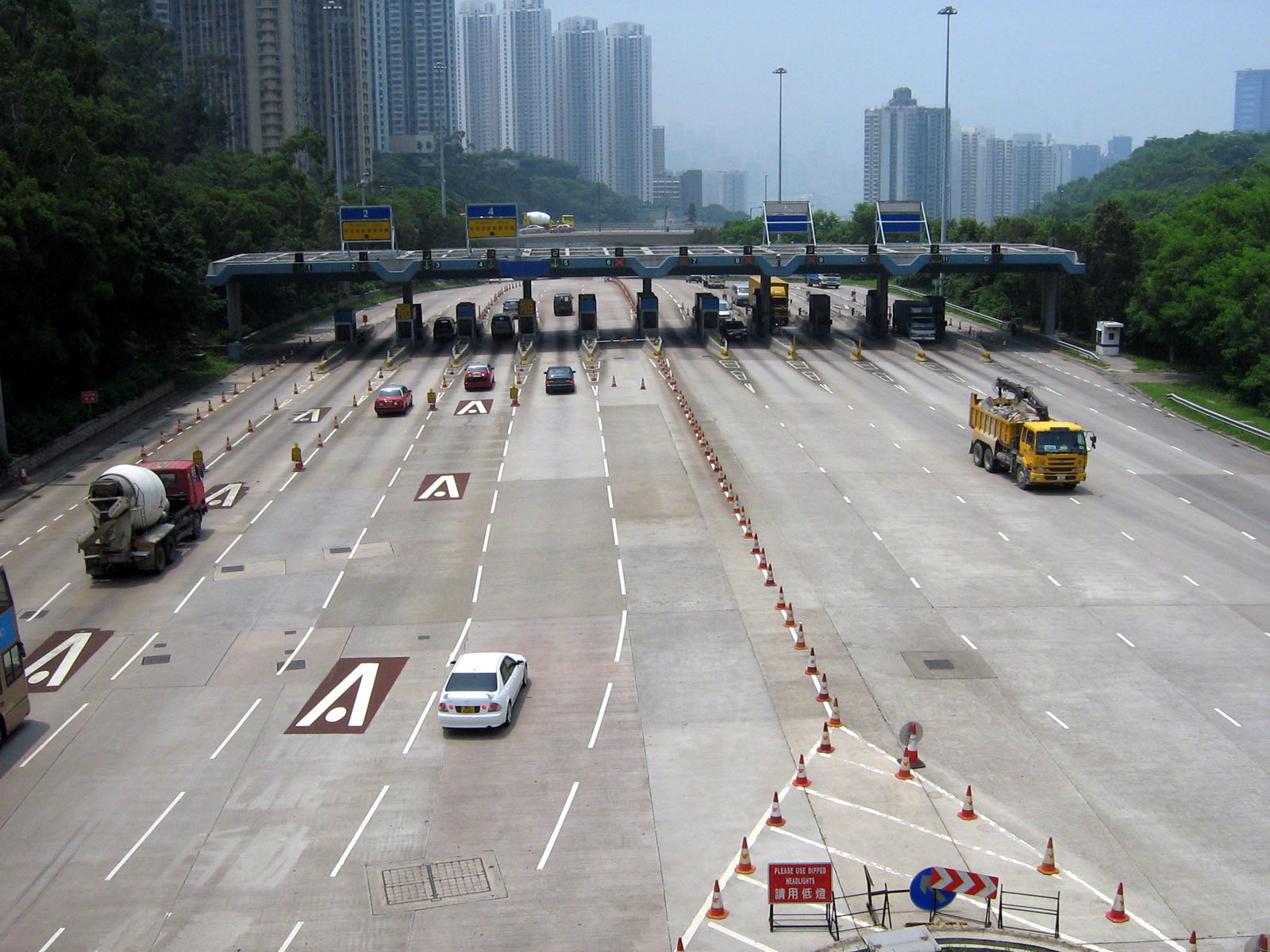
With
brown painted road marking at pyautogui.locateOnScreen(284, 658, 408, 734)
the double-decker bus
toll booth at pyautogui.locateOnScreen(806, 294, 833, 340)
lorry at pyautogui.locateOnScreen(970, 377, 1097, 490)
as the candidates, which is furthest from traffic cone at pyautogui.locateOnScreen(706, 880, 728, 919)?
toll booth at pyautogui.locateOnScreen(806, 294, 833, 340)

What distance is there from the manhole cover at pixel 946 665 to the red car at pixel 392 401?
36.7 meters

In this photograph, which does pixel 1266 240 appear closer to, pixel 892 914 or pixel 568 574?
pixel 568 574

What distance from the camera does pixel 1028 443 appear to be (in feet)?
152

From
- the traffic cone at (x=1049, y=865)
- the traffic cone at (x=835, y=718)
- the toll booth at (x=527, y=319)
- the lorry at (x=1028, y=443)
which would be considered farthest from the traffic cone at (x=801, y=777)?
the toll booth at (x=527, y=319)

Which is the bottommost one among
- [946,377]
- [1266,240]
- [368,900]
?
[368,900]

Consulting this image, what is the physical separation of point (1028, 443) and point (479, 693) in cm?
2722

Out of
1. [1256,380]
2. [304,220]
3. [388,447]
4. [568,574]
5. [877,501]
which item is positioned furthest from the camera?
[304,220]

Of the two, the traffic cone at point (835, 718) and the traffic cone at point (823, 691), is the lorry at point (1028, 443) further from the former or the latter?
the traffic cone at point (835, 718)

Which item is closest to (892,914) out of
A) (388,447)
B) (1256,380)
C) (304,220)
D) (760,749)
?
(760,749)

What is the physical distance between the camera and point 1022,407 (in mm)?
48156

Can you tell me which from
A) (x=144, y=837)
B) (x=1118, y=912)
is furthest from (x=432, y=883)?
(x=1118, y=912)

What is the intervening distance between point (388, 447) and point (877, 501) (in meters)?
21.8

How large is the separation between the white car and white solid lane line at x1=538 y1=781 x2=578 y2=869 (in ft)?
9.64

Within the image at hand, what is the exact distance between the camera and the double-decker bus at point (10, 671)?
25.8m
